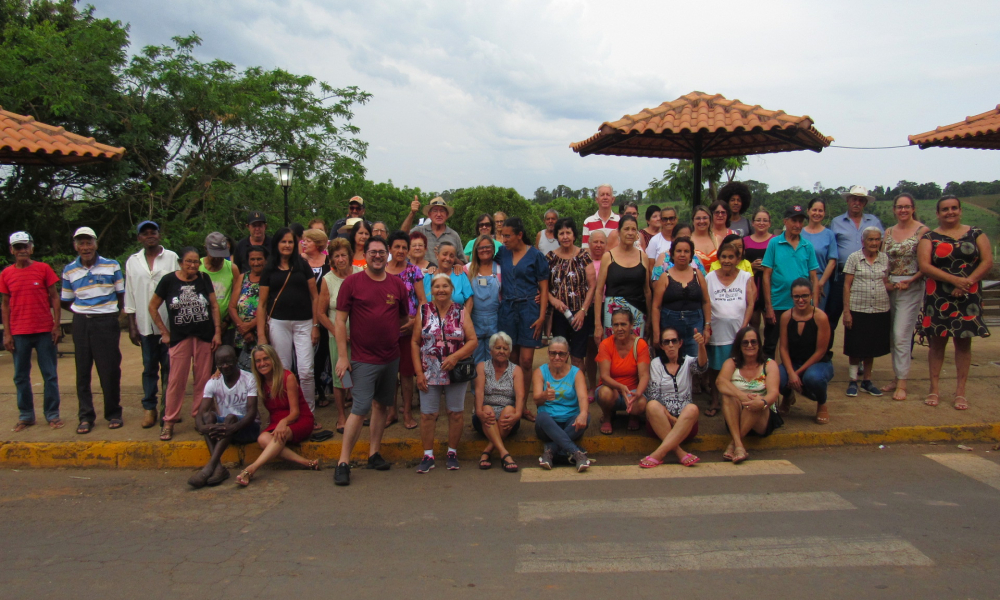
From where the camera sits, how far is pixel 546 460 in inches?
206

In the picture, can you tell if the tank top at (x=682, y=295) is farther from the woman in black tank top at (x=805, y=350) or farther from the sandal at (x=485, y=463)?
the sandal at (x=485, y=463)

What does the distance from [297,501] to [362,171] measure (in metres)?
16.9

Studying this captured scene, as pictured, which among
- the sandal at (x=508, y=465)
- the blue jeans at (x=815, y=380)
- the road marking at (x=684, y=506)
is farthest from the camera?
the blue jeans at (x=815, y=380)

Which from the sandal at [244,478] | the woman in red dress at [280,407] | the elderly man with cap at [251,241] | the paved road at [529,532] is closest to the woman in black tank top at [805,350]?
the paved road at [529,532]

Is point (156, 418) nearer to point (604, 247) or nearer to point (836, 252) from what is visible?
point (604, 247)

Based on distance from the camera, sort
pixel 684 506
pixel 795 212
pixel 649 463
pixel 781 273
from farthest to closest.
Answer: pixel 795 212, pixel 781 273, pixel 649 463, pixel 684 506

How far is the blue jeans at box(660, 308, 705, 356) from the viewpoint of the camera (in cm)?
601

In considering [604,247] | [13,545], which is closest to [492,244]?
[604,247]

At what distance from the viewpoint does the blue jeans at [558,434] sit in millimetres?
5250

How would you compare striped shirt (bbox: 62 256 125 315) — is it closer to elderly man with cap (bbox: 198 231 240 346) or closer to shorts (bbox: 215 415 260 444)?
elderly man with cap (bbox: 198 231 240 346)

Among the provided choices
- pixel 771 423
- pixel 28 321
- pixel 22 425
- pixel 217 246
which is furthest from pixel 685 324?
pixel 22 425

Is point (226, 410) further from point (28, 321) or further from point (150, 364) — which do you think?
point (28, 321)

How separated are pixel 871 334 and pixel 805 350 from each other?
3.80 ft

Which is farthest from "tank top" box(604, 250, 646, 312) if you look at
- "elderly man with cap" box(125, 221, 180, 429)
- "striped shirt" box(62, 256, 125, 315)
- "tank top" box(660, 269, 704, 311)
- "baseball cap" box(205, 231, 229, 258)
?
"striped shirt" box(62, 256, 125, 315)
